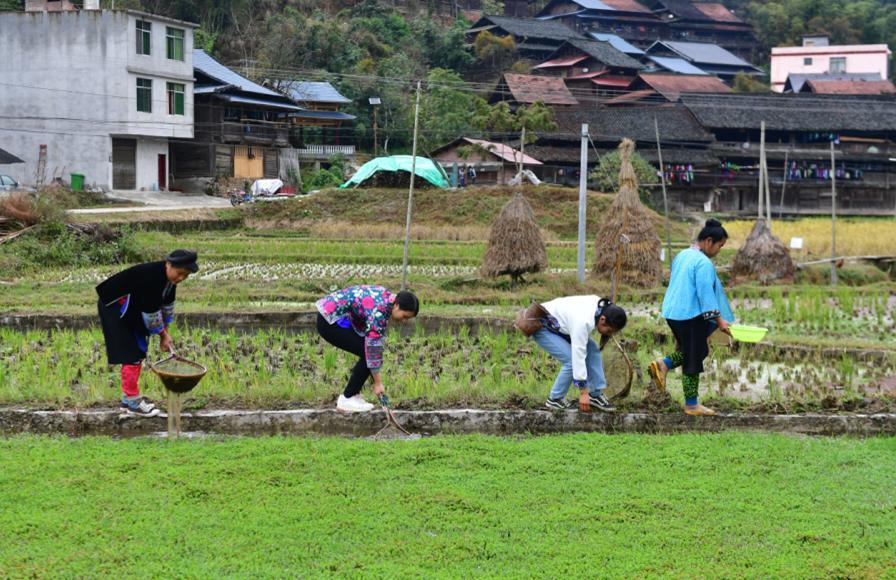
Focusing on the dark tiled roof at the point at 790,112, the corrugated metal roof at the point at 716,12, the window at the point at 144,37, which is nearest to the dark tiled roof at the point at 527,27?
the dark tiled roof at the point at 790,112

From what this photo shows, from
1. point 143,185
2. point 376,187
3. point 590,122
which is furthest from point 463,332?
point 590,122

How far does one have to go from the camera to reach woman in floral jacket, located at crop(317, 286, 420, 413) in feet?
24.7

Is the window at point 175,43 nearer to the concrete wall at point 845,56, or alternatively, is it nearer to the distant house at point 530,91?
the distant house at point 530,91

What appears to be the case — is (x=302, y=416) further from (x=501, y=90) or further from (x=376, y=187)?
(x=501, y=90)

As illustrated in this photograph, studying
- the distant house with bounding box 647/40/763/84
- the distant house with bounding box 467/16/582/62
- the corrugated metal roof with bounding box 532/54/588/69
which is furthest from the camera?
the distant house with bounding box 647/40/763/84

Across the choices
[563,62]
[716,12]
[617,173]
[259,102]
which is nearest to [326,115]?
[259,102]

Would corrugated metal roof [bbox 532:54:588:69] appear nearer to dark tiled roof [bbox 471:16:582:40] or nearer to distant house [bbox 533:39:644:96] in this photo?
distant house [bbox 533:39:644:96]

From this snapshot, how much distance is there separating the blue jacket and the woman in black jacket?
3.88 metres

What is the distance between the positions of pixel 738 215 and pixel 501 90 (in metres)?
12.8

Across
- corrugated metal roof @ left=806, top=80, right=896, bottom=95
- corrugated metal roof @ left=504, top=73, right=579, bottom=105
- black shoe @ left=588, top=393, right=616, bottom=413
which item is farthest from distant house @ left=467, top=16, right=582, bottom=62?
black shoe @ left=588, top=393, right=616, bottom=413

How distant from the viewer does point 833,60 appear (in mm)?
62562

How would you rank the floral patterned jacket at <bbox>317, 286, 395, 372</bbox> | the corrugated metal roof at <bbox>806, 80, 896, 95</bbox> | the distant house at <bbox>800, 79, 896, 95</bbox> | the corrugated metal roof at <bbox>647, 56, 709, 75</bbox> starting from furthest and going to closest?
the corrugated metal roof at <bbox>647, 56, 709, 75</bbox> < the corrugated metal roof at <bbox>806, 80, 896, 95</bbox> < the distant house at <bbox>800, 79, 896, 95</bbox> < the floral patterned jacket at <bbox>317, 286, 395, 372</bbox>

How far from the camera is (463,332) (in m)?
12.2

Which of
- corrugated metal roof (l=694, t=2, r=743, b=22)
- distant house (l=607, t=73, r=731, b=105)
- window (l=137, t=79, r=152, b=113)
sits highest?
corrugated metal roof (l=694, t=2, r=743, b=22)
